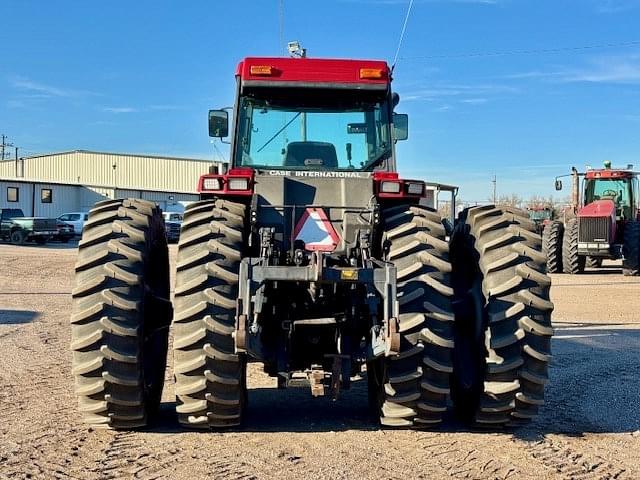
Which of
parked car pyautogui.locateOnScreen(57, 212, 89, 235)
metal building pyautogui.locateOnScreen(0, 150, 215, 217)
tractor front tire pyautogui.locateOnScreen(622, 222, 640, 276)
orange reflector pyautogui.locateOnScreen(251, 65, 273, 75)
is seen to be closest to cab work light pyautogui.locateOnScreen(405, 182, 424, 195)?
Answer: orange reflector pyautogui.locateOnScreen(251, 65, 273, 75)

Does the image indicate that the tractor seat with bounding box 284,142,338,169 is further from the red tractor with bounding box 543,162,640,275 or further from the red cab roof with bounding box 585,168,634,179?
the red cab roof with bounding box 585,168,634,179

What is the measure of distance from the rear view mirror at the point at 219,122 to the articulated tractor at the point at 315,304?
0.87 meters

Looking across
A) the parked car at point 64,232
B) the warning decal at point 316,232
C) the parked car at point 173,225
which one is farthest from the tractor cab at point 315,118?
the parked car at point 64,232

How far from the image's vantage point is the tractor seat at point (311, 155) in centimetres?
694

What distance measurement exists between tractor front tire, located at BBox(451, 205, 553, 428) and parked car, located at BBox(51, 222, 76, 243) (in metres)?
36.3

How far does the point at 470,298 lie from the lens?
626 centimetres

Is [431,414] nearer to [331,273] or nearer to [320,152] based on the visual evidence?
[331,273]

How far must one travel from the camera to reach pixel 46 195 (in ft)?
169

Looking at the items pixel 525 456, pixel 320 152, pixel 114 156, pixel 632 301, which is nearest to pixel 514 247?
pixel 525 456

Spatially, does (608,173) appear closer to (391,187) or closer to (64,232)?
(391,187)

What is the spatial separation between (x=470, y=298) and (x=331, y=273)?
5.26ft

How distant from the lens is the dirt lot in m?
4.99

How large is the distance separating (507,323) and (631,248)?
1955 cm

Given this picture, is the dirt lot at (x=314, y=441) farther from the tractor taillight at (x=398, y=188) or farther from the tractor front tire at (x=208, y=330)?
the tractor taillight at (x=398, y=188)
